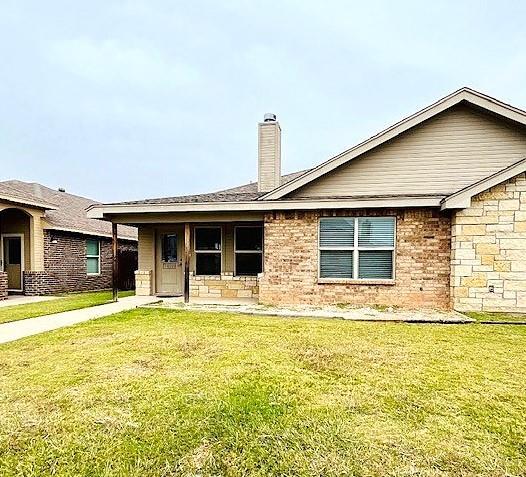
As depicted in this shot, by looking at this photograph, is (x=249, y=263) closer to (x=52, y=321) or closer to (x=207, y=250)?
(x=207, y=250)

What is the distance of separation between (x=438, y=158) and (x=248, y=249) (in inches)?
237

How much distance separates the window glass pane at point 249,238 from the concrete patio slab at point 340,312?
2525mm

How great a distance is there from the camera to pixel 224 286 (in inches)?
468

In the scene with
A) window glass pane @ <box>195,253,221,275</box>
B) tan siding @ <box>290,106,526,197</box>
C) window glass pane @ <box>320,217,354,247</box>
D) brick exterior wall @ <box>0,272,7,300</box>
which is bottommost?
brick exterior wall @ <box>0,272,7,300</box>

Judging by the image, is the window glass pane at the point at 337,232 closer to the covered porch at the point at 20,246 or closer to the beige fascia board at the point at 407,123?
the beige fascia board at the point at 407,123

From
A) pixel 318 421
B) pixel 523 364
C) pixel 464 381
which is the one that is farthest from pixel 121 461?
pixel 523 364

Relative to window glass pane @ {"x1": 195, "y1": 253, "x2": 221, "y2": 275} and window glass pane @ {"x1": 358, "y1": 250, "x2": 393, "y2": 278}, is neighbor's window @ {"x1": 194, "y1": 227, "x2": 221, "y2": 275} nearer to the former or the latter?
window glass pane @ {"x1": 195, "y1": 253, "x2": 221, "y2": 275}

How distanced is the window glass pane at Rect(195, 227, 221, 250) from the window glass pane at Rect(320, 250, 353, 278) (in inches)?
152

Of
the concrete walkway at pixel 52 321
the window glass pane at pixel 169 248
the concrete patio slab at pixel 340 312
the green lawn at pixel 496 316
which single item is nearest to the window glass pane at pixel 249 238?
the window glass pane at pixel 169 248

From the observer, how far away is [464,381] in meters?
4.20

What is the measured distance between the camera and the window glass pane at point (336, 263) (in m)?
9.84

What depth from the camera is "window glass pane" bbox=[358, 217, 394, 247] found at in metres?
9.59

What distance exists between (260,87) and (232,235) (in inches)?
815

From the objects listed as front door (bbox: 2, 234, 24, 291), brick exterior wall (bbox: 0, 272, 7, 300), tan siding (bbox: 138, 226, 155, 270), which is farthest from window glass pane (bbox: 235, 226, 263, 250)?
front door (bbox: 2, 234, 24, 291)
